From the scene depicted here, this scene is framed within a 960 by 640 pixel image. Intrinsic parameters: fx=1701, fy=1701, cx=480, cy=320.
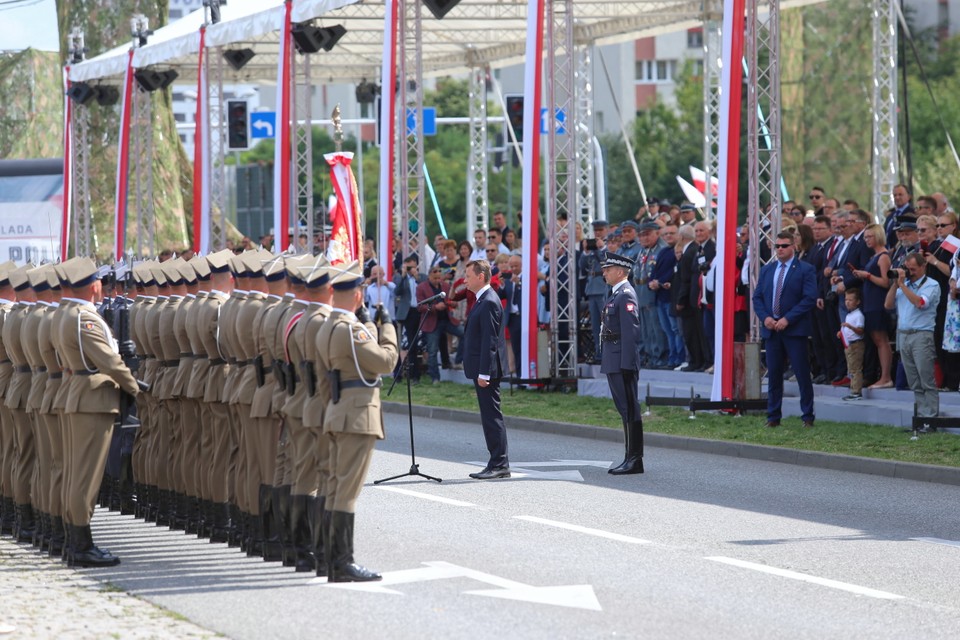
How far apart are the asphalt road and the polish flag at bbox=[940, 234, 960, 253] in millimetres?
3293

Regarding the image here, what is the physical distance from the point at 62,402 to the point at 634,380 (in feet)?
21.1

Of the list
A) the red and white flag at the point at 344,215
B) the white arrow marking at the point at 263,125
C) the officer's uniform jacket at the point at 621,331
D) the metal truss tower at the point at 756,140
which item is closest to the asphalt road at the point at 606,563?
the officer's uniform jacket at the point at 621,331

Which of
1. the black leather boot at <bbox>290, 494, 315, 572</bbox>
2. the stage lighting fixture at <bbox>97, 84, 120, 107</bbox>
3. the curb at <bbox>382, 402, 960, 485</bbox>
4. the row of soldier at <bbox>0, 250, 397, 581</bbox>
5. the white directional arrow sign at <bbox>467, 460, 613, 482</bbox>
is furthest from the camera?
the stage lighting fixture at <bbox>97, 84, 120, 107</bbox>

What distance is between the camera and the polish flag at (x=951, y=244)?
58.4 feet

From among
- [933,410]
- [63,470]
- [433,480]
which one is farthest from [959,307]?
[63,470]

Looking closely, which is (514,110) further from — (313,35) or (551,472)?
(551,472)

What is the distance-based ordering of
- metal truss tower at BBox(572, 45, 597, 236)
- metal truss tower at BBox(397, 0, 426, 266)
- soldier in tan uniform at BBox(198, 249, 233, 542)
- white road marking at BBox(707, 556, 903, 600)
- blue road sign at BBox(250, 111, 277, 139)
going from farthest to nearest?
blue road sign at BBox(250, 111, 277, 139)
metal truss tower at BBox(572, 45, 597, 236)
metal truss tower at BBox(397, 0, 426, 266)
soldier in tan uniform at BBox(198, 249, 233, 542)
white road marking at BBox(707, 556, 903, 600)

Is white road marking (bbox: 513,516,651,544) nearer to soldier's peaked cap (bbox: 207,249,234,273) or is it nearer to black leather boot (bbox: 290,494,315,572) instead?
black leather boot (bbox: 290,494,315,572)

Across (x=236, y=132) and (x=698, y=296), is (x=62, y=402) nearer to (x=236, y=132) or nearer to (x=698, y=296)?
(x=698, y=296)

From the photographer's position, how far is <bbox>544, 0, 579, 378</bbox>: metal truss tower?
2353 cm

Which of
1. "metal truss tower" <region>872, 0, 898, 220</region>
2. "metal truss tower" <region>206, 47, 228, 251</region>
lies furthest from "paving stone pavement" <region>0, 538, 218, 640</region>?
"metal truss tower" <region>206, 47, 228, 251</region>

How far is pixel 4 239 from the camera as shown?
36469 mm

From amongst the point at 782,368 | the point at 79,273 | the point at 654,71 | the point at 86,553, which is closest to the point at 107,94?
the point at 782,368

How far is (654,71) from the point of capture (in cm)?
9719
